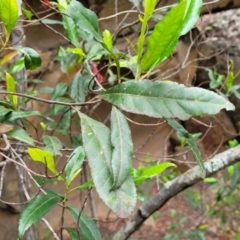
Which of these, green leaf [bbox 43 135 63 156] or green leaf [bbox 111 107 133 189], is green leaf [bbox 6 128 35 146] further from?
green leaf [bbox 111 107 133 189]

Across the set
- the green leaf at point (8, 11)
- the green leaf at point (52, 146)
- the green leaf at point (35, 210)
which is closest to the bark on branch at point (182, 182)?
the green leaf at point (52, 146)

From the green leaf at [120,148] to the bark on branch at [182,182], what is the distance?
460 mm

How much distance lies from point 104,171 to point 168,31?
205 millimetres

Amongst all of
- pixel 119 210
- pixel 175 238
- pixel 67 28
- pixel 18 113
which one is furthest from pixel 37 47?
pixel 119 210

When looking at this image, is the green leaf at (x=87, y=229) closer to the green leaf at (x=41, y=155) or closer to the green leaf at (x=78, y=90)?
the green leaf at (x=41, y=155)

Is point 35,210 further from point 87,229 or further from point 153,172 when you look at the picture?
point 153,172

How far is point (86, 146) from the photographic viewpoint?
1.54ft

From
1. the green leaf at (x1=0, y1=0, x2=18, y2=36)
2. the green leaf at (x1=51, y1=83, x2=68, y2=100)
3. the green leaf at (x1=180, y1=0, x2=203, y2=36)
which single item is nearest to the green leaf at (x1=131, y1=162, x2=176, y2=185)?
the green leaf at (x1=180, y1=0, x2=203, y2=36)

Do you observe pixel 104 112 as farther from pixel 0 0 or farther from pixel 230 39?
pixel 0 0

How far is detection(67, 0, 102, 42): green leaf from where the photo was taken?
1.77 feet

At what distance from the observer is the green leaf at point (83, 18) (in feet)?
1.77

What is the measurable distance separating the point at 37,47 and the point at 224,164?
989 mm

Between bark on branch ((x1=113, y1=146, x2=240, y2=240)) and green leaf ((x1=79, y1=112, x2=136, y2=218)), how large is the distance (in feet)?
1.53

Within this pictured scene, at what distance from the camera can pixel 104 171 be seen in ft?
1.48
